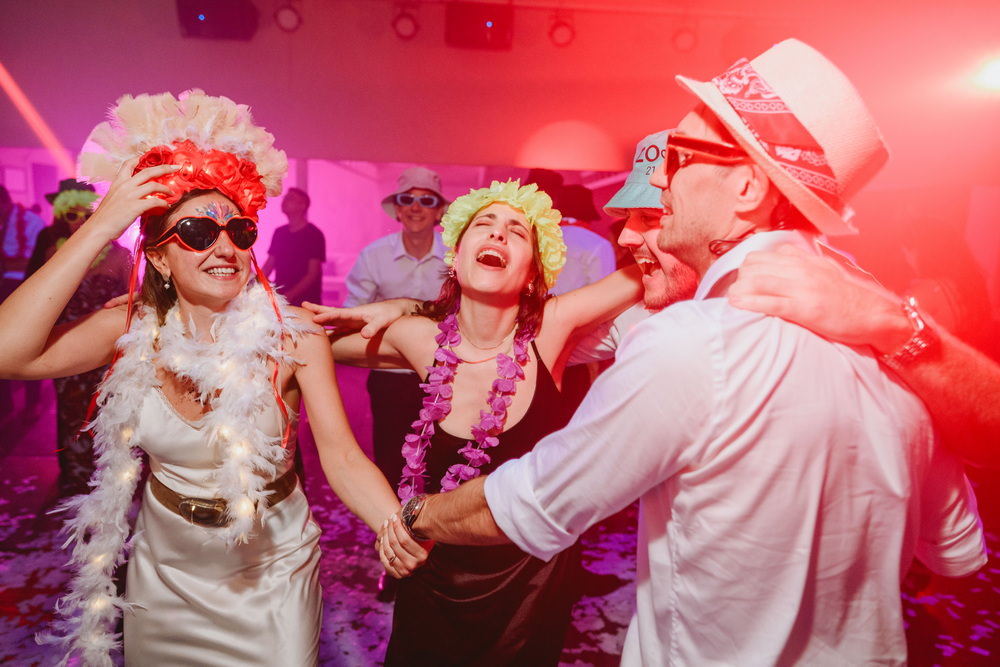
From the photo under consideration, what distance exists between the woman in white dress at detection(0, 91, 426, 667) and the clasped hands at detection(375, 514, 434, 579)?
0.4 inches

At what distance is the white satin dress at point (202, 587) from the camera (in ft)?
5.17

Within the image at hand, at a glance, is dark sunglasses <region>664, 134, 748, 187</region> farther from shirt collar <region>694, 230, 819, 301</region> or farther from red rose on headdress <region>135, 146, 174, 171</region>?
red rose on headdress <region>135, 146, 174, 171</region>

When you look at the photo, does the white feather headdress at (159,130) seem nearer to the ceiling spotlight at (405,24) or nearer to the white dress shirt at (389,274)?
the white dress shirt at (389,274)

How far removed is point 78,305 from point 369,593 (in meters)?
2.33

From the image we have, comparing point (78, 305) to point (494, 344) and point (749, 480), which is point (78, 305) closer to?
point (494, 344)

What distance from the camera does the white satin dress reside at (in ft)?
5.17

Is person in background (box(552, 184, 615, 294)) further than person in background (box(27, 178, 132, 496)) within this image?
Yes

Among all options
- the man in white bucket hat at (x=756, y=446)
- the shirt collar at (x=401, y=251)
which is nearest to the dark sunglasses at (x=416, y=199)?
the shirt collar at (x=401, y=251)

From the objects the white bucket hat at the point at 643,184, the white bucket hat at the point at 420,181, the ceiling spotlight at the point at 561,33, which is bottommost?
the white bucket hat at the point at 420,181

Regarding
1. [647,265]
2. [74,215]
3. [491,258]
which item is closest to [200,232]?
[491,258]

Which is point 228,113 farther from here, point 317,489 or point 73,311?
point 317,489

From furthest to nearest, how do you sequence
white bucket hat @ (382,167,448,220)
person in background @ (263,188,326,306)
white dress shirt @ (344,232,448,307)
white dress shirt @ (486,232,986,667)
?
person in background @ (263,188,326,306), white bucket hat @ (382,167,448,220), white dress shirt @ (344,232,448,307), white dress shirt @ (486,232,986,667)

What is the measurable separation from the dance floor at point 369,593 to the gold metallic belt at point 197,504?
132 cm

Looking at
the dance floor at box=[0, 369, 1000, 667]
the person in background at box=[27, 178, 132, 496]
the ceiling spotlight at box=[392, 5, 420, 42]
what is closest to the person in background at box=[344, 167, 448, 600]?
the dance floor at box=[0, 369, 1000, 667]
